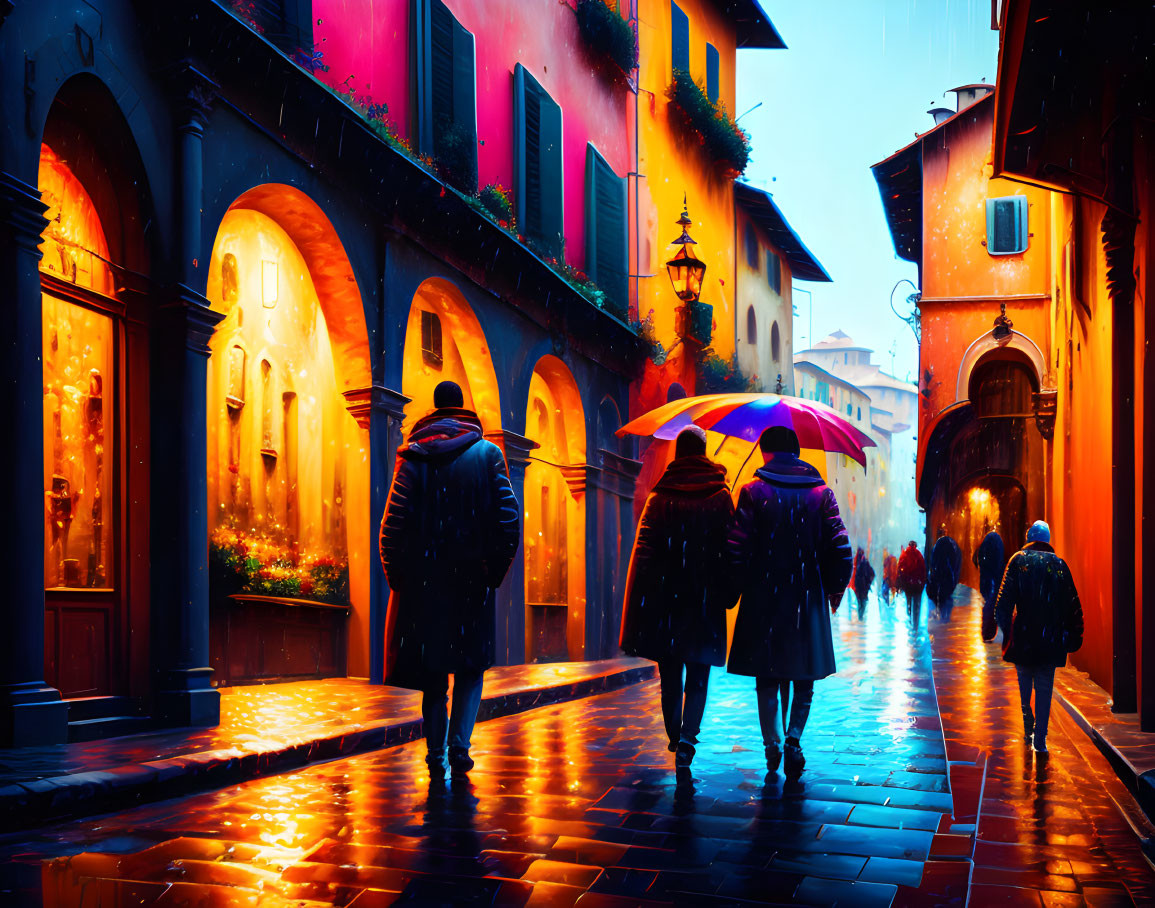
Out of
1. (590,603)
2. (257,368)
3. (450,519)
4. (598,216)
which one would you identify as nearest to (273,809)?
(450,519)

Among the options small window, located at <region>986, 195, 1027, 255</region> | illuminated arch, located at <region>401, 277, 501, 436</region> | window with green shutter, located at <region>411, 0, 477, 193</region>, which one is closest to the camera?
window with green shutter, located at <region>411, 0, 477, 193</region>

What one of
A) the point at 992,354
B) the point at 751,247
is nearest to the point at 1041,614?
the point at 992,354

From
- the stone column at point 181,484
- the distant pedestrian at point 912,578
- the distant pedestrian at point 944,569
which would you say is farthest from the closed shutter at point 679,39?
the stone column at point 181,484

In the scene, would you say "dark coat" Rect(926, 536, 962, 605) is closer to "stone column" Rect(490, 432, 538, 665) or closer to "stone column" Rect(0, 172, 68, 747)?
"stone column" Rect(490, 432, 538, 665)

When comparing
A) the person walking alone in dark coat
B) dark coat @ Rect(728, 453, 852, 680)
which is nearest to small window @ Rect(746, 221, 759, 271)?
the person walking alone in dark coat

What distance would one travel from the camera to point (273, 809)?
5.32 meters

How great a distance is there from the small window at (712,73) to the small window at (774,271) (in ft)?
20.2

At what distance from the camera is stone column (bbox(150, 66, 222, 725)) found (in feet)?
25.3

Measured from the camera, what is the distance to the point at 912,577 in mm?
22953

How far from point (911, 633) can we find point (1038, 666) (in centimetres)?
1210

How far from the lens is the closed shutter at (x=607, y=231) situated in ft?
56.0

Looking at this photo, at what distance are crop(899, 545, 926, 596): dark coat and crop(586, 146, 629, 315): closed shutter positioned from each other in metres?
8.75

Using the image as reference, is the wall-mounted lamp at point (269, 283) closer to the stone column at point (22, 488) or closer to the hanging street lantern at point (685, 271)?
the stone column at point (22, 488)

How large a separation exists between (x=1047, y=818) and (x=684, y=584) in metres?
2.12
